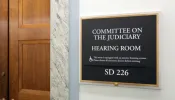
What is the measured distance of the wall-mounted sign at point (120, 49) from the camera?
1323mm

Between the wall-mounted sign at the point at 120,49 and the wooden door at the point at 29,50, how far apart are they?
0.39m

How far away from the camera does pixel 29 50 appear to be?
1790 millimetres

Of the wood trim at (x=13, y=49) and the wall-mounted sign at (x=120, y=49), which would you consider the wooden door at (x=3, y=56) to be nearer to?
the wood trim at (x=13, y=49)

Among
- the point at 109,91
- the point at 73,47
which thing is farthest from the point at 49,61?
the point at 109,91

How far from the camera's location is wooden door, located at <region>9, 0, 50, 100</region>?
5.63 ft

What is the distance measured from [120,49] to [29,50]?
2.77 feet

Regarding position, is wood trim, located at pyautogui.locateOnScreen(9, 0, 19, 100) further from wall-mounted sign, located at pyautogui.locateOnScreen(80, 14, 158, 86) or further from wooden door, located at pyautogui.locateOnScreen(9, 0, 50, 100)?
wall-mounted sign, located at pyautogui.locateOnScreen(80, 14, 158, 86)

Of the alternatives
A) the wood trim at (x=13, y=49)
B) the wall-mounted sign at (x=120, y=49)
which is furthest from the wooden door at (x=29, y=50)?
the wall-mounted sign at (x=120, y=49)

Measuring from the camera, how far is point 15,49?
6.08 ft

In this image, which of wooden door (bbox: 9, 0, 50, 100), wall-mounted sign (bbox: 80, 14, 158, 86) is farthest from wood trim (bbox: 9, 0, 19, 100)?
wall-mounted sign (bbox: 80, 14, 158, 86)

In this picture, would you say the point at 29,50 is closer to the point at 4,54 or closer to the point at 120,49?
the point at 4,54

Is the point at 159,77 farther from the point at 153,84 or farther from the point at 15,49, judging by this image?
the point at 15,49

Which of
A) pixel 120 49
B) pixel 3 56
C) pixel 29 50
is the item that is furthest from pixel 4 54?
pixel 120 49

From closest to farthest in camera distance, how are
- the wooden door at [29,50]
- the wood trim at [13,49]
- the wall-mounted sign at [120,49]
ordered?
the wall-mounted sign at [120,49] < the wooden door at [29,50] < the wood trim at [13,49]
